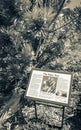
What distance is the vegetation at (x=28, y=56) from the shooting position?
197 inches

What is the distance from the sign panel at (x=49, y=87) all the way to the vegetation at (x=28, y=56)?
0.86 m

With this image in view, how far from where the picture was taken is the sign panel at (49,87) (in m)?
4.17

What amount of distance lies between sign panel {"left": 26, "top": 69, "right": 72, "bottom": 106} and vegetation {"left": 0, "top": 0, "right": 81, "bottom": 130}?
863 mm

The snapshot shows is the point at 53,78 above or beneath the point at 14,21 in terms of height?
beneath

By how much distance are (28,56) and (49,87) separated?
1.27 metres

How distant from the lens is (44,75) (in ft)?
14.6

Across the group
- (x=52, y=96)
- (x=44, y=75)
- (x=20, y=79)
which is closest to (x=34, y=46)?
(x=20, y=79)

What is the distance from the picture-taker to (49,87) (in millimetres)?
4336

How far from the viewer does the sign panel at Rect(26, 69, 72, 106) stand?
4168 mm

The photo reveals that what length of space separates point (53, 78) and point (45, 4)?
2658mm

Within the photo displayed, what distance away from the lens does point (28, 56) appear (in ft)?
17.6

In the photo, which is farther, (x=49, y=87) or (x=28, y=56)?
(x=28, y=56)

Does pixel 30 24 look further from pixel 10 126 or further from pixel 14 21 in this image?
pixel 10 126

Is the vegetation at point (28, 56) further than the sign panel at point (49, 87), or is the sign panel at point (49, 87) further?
the vegetation at point (28, 56)
